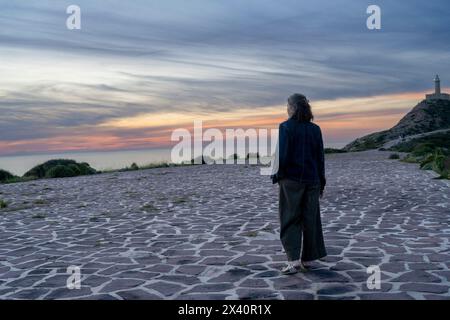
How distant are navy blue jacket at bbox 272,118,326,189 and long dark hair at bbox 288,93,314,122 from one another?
0.06m

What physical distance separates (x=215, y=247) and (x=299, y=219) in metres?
1.71

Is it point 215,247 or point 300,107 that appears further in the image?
point 215,247

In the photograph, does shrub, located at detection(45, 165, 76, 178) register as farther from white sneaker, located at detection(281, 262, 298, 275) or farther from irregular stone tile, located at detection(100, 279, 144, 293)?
white sneaker, located at detection(281, 262, 298, 275)

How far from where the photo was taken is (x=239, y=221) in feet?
28.9

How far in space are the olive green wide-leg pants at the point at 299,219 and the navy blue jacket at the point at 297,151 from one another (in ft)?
0.29

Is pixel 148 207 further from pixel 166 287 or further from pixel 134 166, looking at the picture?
pixel 134 166

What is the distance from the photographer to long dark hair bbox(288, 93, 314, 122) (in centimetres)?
538

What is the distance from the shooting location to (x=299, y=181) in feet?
17.7

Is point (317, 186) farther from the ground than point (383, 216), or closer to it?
farther from the ground

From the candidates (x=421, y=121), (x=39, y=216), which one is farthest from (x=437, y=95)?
(x=39, y=216)

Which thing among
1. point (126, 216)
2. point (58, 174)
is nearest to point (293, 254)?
point (126, 216)

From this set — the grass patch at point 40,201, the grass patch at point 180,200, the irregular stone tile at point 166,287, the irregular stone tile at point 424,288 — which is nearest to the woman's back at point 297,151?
the irregular stone tile at point 424,288

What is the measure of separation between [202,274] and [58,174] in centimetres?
1823

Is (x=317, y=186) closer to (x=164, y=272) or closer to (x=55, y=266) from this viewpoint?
(x=164, y=272)
